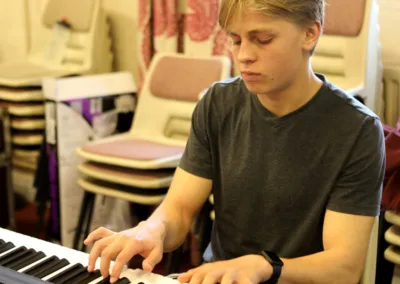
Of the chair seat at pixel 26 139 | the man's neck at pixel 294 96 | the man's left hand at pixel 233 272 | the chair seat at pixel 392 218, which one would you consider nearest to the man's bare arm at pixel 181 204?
the man's neck at pixel 294 96

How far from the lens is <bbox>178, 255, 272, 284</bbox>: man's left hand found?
838 millimetres

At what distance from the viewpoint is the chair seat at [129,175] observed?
2070 mm

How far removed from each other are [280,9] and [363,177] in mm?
357

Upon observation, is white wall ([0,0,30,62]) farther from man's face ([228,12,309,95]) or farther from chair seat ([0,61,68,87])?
man's face ([228,12,309,95])

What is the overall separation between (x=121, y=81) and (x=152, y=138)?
1.09 ft

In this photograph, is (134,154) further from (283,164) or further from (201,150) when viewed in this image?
(283,164)

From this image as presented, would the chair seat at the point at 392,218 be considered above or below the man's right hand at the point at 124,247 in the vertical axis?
below

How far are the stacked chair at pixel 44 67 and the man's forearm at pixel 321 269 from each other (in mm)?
1961

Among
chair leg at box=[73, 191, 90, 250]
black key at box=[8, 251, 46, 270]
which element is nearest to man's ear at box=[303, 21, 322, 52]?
black key at box=[8, 251, 46, 270]

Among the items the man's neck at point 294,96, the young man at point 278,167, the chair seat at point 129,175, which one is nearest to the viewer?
the young man at point 278,167

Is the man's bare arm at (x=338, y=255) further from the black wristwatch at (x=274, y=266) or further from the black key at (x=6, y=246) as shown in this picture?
the black key at (x=6, y=246)

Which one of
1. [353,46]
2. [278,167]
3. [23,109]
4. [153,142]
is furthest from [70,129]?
[278,167]

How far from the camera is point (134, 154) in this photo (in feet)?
7.01

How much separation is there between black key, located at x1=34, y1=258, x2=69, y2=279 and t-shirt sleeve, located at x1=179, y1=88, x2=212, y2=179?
0.41m
